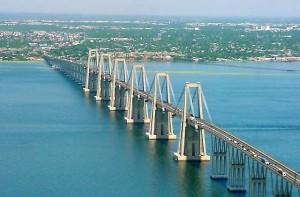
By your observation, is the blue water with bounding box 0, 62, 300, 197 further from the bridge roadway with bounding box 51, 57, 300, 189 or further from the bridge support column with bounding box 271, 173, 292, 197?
the bridge support column with bounding box 271, 173, 292, 197

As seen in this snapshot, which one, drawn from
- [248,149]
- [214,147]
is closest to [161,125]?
[214,147]

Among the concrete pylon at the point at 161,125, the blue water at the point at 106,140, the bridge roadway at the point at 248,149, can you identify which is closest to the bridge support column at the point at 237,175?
the blue water at the point at 106,140

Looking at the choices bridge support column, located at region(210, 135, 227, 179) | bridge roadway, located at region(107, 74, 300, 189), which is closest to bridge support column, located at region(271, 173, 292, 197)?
bridge roadway, located at region(107, 74, 300, 189)

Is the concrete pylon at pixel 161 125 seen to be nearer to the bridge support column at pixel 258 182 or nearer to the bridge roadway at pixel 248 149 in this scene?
the bridge roadway at pixel 248 149

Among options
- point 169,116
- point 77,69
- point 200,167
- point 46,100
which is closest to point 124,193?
point 200,167

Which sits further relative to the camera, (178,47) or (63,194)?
(178,47)

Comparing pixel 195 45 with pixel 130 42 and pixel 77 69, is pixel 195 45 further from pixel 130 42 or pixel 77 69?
pixel 77 69

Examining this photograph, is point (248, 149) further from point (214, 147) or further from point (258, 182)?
point (214, 147)

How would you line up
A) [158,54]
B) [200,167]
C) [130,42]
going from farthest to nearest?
1. [130,42]
2. [158,54]
3. [200,167]
